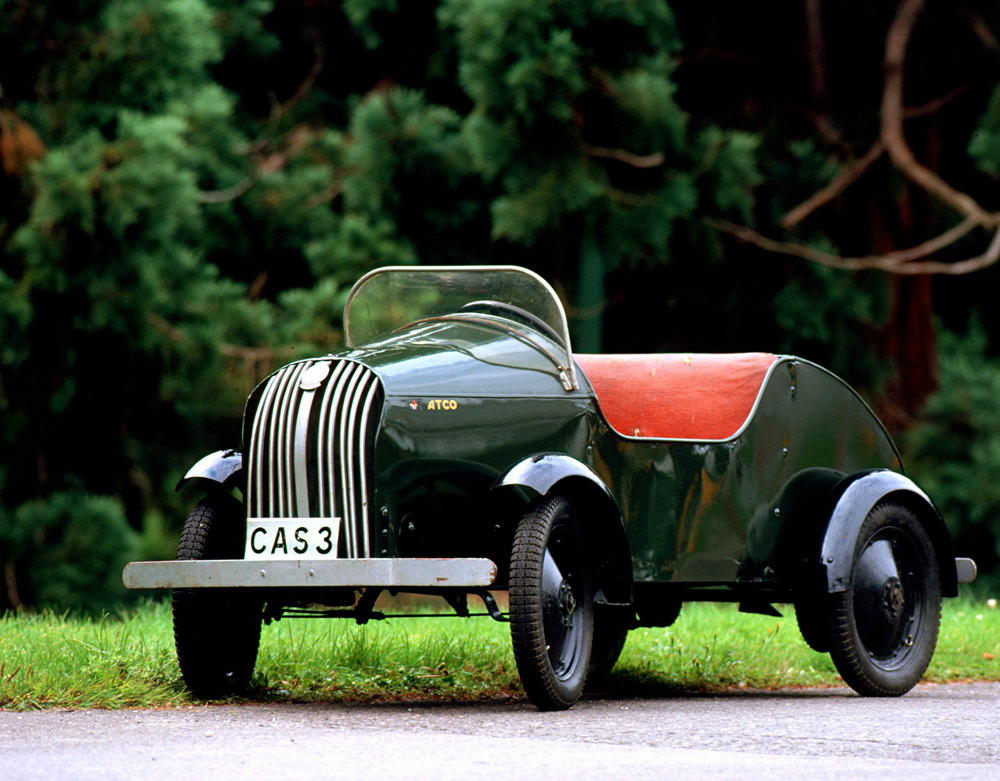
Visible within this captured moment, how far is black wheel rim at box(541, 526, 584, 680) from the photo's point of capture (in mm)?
6371

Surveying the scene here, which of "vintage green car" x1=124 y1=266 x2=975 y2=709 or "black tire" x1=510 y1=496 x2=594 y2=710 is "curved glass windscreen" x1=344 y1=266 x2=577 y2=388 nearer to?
"vintage green car" x1=124 y1=266 x2=975 y2=709

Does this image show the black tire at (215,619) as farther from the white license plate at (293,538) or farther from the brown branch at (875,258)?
the brown branch at (875,258)

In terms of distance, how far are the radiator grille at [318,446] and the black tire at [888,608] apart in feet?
7.48

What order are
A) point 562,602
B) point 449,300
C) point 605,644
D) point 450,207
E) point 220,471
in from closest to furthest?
point 562,602, point 220,471, point 449,300, point 605,644, point 450,207

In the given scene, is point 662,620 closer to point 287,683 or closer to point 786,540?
point 786,540

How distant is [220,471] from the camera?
685cm

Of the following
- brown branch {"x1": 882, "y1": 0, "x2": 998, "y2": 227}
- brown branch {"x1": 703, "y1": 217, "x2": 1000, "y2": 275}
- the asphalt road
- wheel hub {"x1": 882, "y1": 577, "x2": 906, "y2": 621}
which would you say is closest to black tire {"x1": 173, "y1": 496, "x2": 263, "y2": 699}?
the asphalt road

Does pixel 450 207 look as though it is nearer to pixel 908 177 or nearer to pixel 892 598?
pixel 908 177

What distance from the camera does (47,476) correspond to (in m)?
13.7

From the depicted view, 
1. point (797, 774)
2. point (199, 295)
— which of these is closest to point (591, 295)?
point (199, 295)

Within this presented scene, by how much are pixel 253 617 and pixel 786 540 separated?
2.39m

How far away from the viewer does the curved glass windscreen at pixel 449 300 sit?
286 inches

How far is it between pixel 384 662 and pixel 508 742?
2.02 m

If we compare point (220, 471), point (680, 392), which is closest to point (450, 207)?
point (680, 392)
